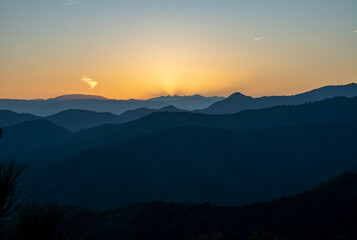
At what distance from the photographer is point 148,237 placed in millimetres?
40531

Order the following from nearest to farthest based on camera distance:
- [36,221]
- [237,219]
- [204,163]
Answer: [36,221] < [237,219] < [204,163]

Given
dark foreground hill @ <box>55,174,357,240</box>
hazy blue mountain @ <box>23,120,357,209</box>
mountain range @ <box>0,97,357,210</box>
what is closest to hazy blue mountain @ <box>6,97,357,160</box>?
mountain range @ <box>0,97,357,210</box>

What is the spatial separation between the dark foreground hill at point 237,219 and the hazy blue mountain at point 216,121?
4579 inches

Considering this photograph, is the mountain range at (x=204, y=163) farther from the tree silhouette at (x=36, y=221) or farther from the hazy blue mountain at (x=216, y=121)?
the tree silhouette at (x=36, y=221)

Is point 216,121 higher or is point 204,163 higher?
point 216,121

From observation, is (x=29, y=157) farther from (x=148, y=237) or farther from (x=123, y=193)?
(x=148, y=237)

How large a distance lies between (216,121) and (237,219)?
141 meters

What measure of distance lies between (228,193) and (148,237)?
63531 millimetres

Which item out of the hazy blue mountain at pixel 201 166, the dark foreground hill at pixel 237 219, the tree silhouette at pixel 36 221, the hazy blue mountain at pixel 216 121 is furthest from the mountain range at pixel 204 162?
the tree silhouette at pixel 36 221

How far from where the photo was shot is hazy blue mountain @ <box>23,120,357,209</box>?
97.4m

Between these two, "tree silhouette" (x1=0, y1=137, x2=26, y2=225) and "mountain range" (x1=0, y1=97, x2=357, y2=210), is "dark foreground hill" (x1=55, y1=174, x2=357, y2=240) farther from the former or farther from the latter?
"mountain range" (x1=0, y1=97, x2=357, y2=210)

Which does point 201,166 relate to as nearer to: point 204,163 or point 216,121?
point 204,163

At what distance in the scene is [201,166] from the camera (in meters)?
119

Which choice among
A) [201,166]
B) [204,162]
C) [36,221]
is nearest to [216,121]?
[204,162]
